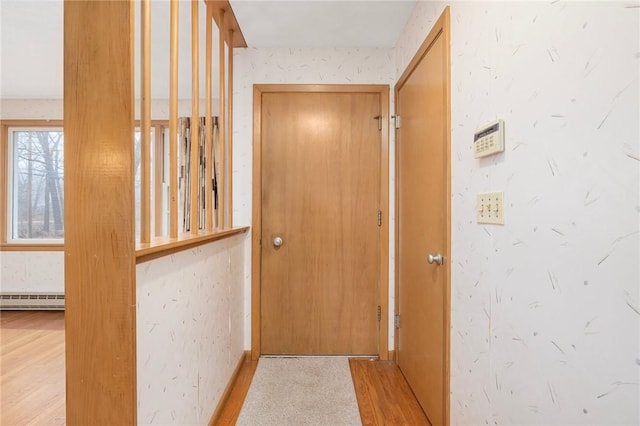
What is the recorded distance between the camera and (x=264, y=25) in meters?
2.30

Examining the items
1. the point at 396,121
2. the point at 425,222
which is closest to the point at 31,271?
the point at 396,121

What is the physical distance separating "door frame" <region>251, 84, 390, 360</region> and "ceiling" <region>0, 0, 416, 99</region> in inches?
12.3

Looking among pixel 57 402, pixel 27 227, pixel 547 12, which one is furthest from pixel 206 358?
pixel 27 227

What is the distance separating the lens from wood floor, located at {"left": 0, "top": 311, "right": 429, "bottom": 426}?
6.24 feet

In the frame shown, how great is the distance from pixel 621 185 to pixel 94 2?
1.37 meters

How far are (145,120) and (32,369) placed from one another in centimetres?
239

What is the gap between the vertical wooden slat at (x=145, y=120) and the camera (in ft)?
3.92

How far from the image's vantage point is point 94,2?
969 millimetres

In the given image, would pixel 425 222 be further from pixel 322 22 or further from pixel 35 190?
pixel 35 190

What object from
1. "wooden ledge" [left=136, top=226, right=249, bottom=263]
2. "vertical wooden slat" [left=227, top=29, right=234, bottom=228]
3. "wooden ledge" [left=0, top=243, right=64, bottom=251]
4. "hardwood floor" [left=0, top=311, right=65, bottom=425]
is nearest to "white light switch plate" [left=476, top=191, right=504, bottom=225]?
"wooden ledge" [left=136, top=226, right=249, bottom=263]

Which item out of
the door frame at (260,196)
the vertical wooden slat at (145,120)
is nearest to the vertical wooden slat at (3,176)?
the door frame at (260,196)

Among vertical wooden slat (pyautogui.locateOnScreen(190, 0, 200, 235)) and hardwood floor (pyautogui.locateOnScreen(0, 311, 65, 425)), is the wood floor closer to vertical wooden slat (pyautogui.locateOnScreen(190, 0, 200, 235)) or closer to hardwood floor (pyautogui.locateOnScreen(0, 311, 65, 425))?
hardwood floor (pyautogui.locateOnScreen(0, 311, 65, 425))

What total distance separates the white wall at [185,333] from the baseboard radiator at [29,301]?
2.94m

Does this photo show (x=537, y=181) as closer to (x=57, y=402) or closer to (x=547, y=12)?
(x=547, y=12)
